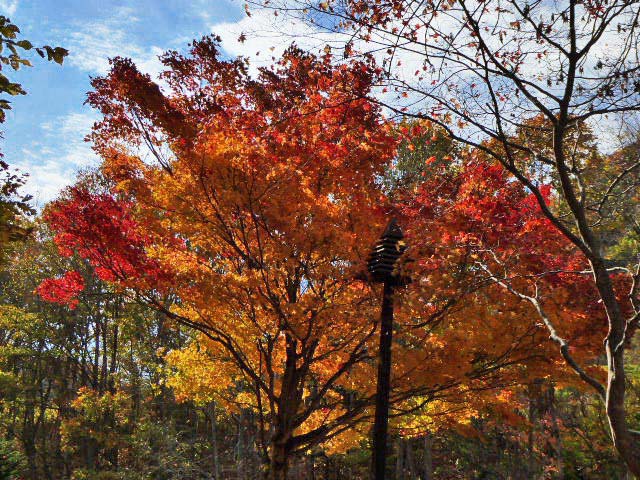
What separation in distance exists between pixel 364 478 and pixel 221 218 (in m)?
18.0

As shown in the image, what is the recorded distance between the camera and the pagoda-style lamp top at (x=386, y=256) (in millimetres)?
5164

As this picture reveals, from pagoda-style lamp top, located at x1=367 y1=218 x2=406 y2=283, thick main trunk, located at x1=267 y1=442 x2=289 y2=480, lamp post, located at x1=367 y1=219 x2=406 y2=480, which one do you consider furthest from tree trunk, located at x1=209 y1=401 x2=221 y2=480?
pagoda-style lamp top, located at x1=367 y1=218 x2=406 y2=283

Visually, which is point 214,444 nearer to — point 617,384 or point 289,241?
point 289,241

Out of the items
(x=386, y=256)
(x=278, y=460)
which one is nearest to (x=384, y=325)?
(x=386, y=256)

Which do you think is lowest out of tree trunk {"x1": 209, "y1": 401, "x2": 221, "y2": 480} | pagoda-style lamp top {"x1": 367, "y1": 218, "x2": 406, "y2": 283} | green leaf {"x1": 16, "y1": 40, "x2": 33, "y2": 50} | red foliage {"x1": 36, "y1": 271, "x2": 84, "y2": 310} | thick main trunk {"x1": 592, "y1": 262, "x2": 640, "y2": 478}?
tree trunk {"x1": 209, "y1": 401, "x2": 221, "y2": 480}

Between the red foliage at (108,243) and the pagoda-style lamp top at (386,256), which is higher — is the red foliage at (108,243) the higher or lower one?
the higher one

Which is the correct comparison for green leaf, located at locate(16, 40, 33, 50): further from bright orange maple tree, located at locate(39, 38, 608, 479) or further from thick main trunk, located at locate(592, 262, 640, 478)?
thick main trunk, located at locate(592, 262, 640, 478)

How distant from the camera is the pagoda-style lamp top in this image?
16.9ft

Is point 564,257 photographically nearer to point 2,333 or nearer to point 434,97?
point 434,97

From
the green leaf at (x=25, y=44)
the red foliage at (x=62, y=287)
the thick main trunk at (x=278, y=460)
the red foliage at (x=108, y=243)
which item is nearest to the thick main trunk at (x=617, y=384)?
the thick main trunk at (x=278, y=460)

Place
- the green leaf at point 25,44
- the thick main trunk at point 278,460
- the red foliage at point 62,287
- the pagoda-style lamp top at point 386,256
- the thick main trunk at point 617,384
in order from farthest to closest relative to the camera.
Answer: the red foliage at point 62,287 < the thick main trunk at point 278,460 < the pagoda-style lamp top at point 386,256 < the thick main trunk at point 617,384 < the green leaf at point 25,44

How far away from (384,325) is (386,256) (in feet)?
2.53

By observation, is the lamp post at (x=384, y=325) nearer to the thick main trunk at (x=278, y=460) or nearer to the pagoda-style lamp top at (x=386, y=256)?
the pagoda-style lamp top at (x=386, y=256)

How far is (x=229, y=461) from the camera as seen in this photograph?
21.5 metres
